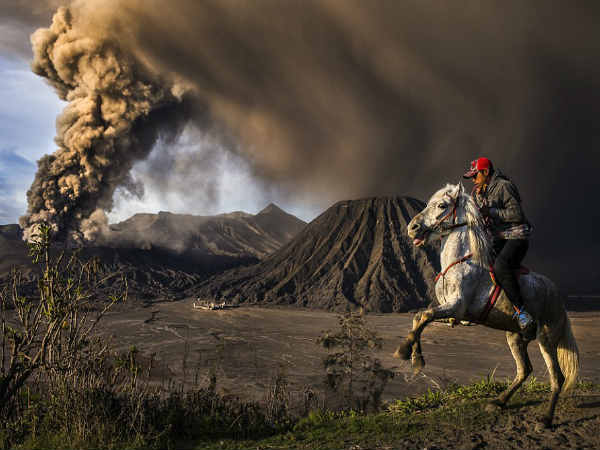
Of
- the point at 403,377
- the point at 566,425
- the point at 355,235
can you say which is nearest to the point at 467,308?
the point at 566,425

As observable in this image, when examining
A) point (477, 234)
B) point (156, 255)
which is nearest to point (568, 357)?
point (477, 234)

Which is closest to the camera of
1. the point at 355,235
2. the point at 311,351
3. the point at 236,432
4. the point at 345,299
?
the point at 236,432

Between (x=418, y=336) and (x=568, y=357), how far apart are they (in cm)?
287

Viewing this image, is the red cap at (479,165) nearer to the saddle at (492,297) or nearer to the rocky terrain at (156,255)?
the saddle at (492,297)

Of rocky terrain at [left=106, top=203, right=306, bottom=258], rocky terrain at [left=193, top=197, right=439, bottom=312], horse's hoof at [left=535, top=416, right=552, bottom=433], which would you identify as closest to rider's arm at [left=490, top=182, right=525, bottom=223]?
horse's hoof at [left=535, top=416, right=552, bottom=433]

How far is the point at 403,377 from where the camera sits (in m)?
21.0

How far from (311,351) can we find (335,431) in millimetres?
23841

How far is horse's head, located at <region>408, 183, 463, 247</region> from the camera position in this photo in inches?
199

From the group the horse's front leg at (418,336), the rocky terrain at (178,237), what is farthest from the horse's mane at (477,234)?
the rocky terrain at (178,237)

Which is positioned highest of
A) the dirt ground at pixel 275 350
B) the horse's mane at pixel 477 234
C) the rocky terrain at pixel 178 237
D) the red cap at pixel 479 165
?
the rocky terrain at pixel 178 237

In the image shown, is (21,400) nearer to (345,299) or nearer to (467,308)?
(467,308)

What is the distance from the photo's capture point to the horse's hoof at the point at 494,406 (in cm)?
549

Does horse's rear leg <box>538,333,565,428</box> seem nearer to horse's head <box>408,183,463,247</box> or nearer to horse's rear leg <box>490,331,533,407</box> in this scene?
horse's rear leg <box>490,331,533,407</box>

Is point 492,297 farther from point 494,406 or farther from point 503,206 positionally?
point 494,406
